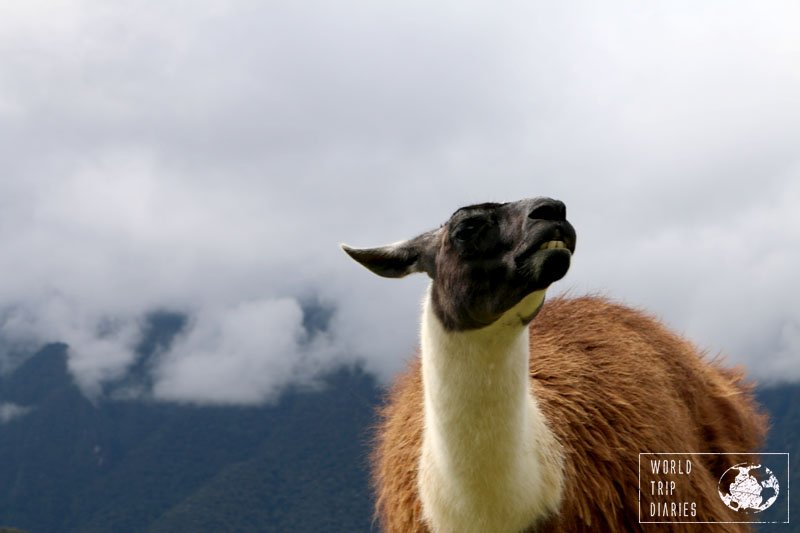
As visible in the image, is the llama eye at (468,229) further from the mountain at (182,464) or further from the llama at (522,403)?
the mountain at (182,464)

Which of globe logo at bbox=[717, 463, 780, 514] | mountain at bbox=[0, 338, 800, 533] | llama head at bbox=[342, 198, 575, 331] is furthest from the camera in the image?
mountain at bbox=[0, 338, 800, 533]

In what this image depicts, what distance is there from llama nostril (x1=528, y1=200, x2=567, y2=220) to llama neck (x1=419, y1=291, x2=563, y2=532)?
443 mm

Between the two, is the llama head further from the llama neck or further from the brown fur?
the brown fur

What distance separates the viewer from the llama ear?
5051 millimetres

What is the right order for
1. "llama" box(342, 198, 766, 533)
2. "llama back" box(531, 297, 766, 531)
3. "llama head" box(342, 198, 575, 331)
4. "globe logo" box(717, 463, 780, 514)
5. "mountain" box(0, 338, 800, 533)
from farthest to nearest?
"mountain" box(0, 338, 800, 533) < "globe logo" box(717, 463, 780, 514) < "llama back" box(531, 297, 766, 531) < "llama" box(342, 198, 766, 533) < "llama head" box(342, 198, 575, 331)

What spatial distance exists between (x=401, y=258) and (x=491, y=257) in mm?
824

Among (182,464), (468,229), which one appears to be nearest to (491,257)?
(468,229)

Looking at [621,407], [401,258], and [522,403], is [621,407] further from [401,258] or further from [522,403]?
[401,258]

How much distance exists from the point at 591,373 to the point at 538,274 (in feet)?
6.28

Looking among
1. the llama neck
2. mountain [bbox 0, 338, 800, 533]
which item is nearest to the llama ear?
the llama neck

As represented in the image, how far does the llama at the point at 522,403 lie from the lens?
4.46m

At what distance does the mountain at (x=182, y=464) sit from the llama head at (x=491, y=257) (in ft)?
267

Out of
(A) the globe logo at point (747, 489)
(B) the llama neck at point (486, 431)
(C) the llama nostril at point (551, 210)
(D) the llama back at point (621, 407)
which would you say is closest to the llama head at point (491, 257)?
(C) the llama nostril at point (551, 210)

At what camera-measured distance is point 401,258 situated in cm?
514
